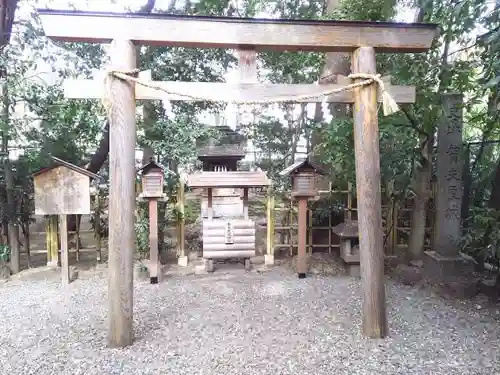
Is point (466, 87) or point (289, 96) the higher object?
point (466, 87)

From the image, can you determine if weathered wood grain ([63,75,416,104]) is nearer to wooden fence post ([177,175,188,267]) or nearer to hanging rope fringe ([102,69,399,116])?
hanging rope fringe ([102,69,399,116])

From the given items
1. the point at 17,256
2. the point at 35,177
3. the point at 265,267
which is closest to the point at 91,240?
the point at 17,256

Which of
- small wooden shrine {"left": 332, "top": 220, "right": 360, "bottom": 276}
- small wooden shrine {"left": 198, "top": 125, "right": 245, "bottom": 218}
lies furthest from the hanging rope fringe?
small wooden shrine {"left": 198, "top": 125, "right": 245, "bottom": 218}

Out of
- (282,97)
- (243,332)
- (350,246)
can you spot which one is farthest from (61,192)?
(350,246)

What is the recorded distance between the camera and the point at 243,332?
3.78m

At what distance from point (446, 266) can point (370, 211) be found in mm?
2534

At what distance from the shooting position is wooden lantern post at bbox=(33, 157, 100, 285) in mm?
5258

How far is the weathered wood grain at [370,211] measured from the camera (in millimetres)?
3582

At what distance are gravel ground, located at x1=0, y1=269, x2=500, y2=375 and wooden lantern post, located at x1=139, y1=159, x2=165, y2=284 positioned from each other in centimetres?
28

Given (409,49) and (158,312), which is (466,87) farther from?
(158,312)

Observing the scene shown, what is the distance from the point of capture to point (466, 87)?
16.6 feet

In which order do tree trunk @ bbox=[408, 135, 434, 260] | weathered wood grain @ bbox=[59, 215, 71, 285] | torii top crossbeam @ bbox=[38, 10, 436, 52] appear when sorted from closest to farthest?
1. torii top crossbeam @ bbox=[38, 10, 436, 52]
2. weathered wood grain @ bbox=[59, 215, 71, 285]
3. tree trunk @ bbox=[408, 135, 434, 260]

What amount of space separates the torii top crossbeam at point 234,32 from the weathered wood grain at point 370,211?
23 cm

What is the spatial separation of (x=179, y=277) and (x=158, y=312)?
1447mm
